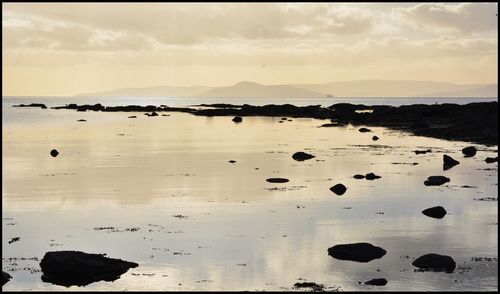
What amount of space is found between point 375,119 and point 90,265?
126941 mm

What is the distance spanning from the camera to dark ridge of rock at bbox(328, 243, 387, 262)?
24.6 meters

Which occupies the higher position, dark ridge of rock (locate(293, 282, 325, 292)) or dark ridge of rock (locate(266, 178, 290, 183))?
dark ridge of rock (locate(266, 178, 290, 183))

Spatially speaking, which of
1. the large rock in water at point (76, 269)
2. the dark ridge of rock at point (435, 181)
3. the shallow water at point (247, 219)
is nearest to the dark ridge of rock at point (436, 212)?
the shallow water at point (247, 219)

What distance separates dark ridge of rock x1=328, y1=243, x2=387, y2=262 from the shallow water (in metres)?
0.47

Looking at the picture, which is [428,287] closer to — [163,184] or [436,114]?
[163,184]

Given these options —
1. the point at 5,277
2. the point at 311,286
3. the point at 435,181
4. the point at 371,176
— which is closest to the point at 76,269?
the point at 5,277

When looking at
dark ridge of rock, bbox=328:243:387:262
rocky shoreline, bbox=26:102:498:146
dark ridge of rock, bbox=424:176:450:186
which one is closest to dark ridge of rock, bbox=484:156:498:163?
dark ridge of rock, bbox=424:176:450:186

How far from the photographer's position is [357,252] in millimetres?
24719

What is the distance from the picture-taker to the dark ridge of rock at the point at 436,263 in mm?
23219

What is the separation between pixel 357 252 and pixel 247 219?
29.3 ft

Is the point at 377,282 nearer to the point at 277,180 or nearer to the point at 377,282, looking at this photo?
the point at 377,282

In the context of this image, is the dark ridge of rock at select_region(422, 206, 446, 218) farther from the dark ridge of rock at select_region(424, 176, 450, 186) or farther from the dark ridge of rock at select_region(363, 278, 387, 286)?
the dark ridge of rock at select_region(363, 278, 387, 286)

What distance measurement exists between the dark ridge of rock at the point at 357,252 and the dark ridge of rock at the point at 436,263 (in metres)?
1.64

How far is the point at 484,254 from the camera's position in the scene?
84.3 ft
